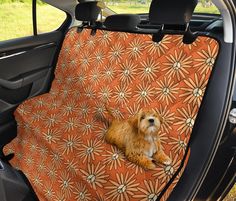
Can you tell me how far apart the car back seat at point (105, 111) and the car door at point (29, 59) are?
4.6 inches

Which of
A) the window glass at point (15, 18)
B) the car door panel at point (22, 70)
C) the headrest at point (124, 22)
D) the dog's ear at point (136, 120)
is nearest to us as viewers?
the dog's ear at point (136, 120)

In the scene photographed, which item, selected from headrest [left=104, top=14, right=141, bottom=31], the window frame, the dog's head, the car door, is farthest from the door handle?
the dog's head

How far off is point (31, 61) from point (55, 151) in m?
0.84

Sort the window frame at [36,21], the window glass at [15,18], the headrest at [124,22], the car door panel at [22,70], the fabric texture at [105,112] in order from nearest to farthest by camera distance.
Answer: the fabric texture at [105,112] → the headrest at [124,22] → the car door panel at [22,70] → the window frame at [36,21] → the window glass at [15,18]

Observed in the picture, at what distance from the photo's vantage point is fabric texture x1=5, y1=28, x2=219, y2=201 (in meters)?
1.34

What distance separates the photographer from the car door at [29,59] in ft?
6.72

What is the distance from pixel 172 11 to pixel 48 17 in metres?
1.23

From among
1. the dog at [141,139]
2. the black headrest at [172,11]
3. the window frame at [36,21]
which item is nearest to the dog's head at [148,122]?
the dog at [141,139]

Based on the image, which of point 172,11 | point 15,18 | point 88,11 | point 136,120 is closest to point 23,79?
point 88,11

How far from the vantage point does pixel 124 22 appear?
1.80 metres

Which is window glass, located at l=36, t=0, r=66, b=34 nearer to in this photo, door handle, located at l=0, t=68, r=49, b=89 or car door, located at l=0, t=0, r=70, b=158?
car door, located at l=0, t=0, r=70, b=158

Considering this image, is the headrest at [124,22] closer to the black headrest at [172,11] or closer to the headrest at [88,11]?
the headrest at [88,11]

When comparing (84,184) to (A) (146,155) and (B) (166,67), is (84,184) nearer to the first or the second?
(A) (146,155)

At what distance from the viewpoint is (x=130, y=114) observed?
1534mm
